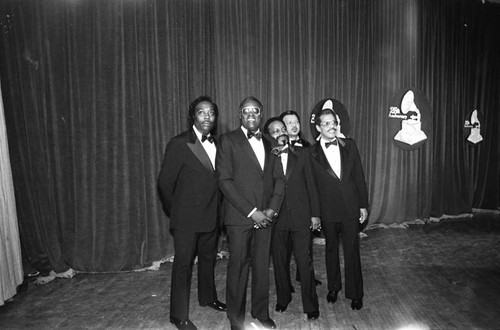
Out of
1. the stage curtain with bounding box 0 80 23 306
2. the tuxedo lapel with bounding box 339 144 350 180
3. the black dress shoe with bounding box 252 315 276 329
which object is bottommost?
the black dress shoe with bounding box 252 315 276 329

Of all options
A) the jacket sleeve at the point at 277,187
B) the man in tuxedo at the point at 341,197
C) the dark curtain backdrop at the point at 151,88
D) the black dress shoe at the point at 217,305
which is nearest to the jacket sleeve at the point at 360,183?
the man in tuxedo at the point at 341,197

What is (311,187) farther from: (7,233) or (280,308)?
(7,233)

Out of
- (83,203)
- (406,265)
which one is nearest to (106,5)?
(83,203)

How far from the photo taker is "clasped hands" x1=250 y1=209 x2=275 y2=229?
9.02ft

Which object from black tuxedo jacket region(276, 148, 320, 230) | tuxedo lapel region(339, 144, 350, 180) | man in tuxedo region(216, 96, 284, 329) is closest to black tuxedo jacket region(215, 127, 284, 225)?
man in tuxedo region(216, 96, 284, 329)

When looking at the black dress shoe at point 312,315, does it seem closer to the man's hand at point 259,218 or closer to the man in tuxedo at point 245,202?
the man in tuxedo at point 245,202

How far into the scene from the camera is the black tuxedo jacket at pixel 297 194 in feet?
10.1

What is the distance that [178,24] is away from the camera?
4703mm

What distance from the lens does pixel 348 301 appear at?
11.4 ft

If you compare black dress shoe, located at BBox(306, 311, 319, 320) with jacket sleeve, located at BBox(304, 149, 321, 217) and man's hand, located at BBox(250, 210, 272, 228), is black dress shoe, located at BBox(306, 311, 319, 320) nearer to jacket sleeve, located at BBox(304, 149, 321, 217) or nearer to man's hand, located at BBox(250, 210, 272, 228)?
jacket sleeve, located at BBox(304, 149, 321, 217)

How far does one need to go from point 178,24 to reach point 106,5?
0.84 meters

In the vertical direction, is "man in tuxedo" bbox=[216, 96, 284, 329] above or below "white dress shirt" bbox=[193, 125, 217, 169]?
below

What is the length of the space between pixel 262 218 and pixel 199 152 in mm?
726

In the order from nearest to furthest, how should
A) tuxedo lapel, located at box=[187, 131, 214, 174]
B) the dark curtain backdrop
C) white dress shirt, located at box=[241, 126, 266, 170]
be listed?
white dress shirt, located at box=[241, 126, 266, 170] < tuxedo lapel, located at box=[187, 131, 214, 174] < the dark curtain backdrop
